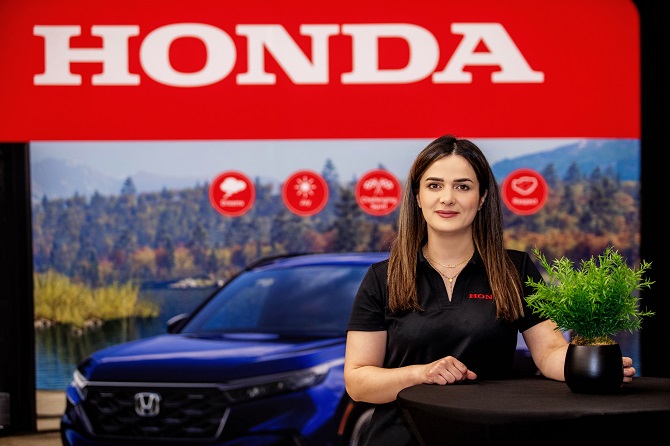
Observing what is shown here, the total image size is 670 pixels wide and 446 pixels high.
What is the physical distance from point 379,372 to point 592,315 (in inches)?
17.4

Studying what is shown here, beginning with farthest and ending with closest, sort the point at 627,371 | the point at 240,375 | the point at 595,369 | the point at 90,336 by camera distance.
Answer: the point at 90,336
the point at 240,375
the point at 627,371
the point at 595,369

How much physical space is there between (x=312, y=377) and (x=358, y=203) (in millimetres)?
864

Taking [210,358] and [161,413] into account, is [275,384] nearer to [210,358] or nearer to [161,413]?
[210,358]

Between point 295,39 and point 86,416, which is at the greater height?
point 295,39

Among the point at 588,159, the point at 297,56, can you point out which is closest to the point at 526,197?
the point at 588,159

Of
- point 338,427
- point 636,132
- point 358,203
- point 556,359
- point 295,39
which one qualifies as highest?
point 295,39

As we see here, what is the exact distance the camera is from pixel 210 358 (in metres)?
3.61

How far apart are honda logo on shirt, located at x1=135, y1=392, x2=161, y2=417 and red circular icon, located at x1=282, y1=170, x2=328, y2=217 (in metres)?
1.02

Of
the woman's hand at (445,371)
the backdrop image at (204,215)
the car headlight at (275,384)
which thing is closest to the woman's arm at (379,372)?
the woman's hand at (445,371)

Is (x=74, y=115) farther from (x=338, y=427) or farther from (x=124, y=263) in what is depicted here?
(x=338, y=427)

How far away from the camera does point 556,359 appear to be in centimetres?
190

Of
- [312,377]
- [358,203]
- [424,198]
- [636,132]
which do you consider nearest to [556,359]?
[424,198]

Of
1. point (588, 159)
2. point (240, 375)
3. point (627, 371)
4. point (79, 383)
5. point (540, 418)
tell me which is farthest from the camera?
point (588, 159)

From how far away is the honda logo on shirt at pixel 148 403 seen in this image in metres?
3.62
